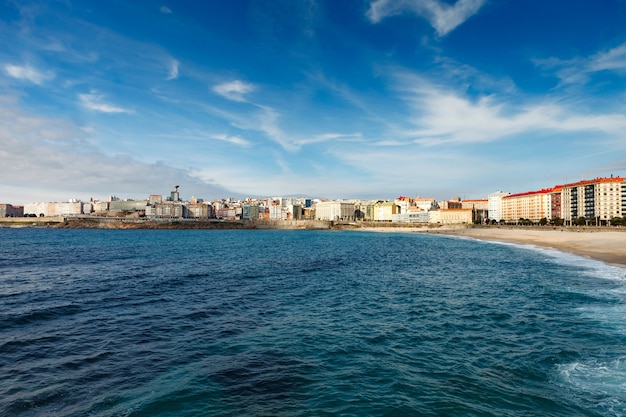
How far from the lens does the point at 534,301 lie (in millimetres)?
21109

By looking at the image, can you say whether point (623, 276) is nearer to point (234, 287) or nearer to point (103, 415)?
point (234, 287)

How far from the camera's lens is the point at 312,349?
13633 millimetres

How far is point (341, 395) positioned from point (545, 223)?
14572 cm

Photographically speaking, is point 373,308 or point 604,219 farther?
point 604,219

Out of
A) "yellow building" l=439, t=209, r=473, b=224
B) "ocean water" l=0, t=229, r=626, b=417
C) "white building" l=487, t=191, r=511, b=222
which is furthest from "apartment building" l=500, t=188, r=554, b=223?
"ocean water" l=0, t=229, r=626, b=417

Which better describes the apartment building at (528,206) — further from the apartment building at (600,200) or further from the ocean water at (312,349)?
the ocean water at (312,349)

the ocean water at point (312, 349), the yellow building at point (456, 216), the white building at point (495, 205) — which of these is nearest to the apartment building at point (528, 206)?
the white building at point (495, 205)

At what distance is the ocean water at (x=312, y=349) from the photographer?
9695 mm

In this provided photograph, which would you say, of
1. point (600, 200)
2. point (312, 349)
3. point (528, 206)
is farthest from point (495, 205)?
point (312, 349)

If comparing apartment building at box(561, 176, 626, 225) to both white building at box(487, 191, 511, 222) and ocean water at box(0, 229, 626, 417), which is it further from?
ocean water at box(0, 229, 626, 417)

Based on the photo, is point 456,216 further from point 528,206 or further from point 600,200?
point 600,200

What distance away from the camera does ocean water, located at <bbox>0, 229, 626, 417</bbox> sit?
9.70 metres

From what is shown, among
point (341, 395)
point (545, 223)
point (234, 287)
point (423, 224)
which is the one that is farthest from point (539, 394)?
point (423, 224)

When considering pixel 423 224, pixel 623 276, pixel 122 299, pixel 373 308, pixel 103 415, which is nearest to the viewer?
pixel 103 415
